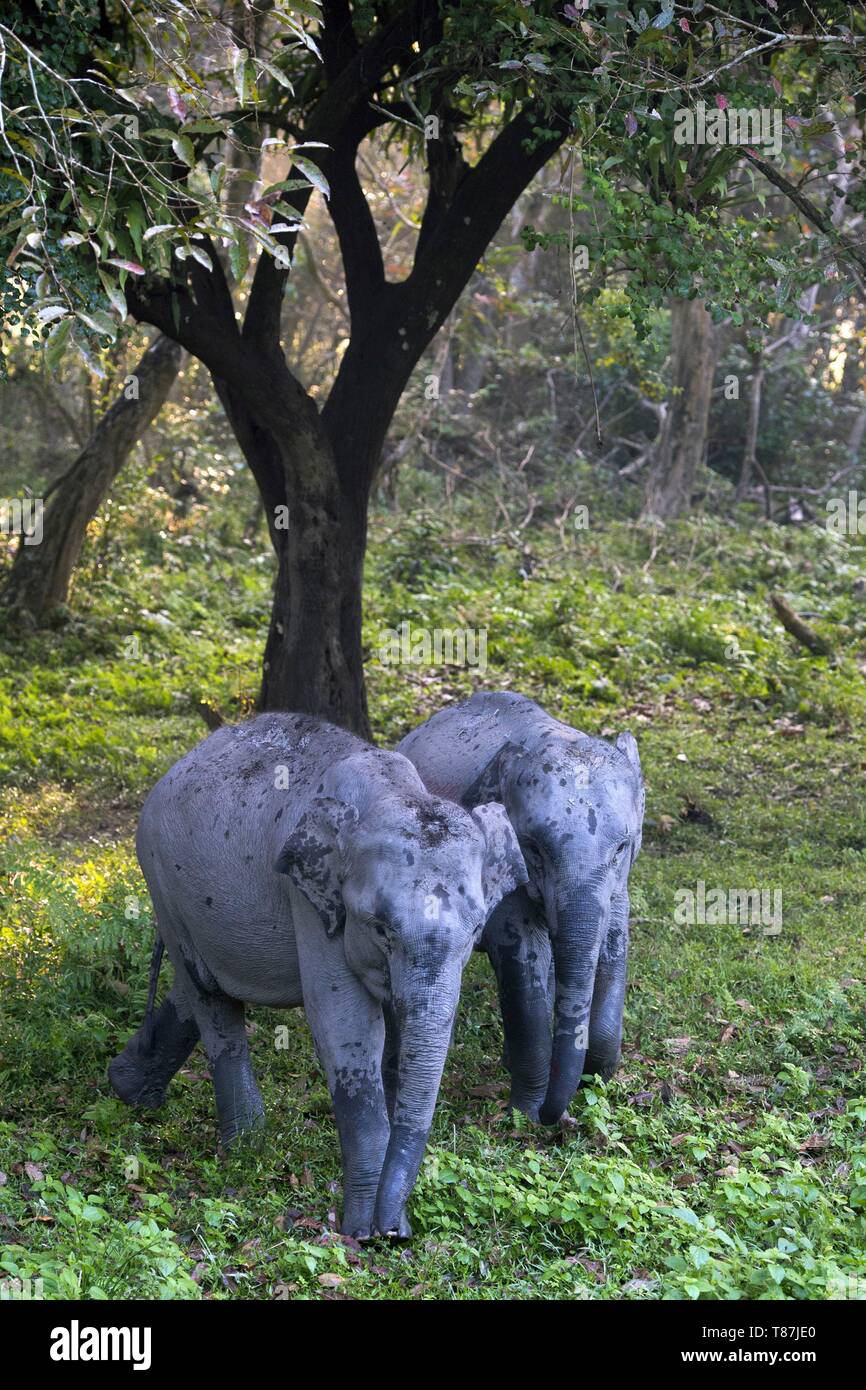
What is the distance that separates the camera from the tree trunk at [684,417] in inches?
758

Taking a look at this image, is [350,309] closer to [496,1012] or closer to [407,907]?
[496,1012]

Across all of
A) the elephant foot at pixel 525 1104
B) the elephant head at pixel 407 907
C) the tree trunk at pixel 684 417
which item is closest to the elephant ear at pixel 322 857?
the elephant head at pixel 407 907

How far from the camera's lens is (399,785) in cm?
575

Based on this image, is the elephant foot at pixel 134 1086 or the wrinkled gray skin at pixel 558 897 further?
the elephant foot at pixel 134 1086

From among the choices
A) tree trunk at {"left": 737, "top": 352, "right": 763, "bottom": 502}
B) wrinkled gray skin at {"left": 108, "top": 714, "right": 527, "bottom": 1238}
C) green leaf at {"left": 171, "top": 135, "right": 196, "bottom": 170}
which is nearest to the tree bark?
green leaf at {"left": 171, "top": 135, "right": 196, "bottom": 170}

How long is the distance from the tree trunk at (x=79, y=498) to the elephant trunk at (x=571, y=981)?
349 inches

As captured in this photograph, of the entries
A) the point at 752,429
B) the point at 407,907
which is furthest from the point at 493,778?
the point at 752,429

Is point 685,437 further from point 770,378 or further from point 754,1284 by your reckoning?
point 754,1284

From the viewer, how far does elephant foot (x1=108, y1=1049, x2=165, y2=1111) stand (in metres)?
6.81

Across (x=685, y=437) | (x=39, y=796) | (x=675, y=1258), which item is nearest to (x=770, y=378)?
(x=685, y=437)

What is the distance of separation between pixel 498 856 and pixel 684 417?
14544mm

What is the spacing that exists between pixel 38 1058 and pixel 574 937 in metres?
2.57

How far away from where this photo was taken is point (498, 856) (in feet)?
18.9

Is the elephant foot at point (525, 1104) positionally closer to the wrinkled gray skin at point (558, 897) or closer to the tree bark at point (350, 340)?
the wrinkled gray skin at point (558, 897)
